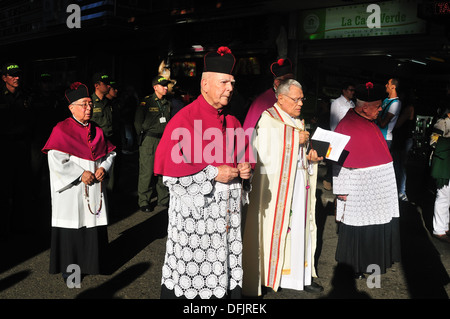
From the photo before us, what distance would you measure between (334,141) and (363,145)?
38 centimetres

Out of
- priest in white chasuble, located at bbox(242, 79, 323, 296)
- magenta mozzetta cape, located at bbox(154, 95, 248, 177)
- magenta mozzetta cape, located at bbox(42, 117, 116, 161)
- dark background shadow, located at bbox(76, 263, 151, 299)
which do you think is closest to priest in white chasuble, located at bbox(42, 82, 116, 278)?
magenta mozzetta cape, located at bbox(42, 117, 116, 161)

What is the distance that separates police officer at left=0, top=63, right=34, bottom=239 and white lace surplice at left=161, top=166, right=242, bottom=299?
11.9ft

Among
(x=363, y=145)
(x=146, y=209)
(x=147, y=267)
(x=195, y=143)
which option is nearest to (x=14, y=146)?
(x=146, y=209)

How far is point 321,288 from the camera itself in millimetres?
4160

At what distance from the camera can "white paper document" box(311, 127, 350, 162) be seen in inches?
157

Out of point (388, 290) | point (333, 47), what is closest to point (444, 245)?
point (388, 290)

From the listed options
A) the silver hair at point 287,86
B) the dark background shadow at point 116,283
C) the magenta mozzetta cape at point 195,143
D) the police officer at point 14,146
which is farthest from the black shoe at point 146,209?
the magenta mozzetta cape at point 195,143

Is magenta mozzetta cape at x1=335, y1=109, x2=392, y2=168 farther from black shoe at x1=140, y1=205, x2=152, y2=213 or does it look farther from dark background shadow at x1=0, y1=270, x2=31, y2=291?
black shoe at x1=140, y1=205, x2=152, y2=213

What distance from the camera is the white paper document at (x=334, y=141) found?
3.98m

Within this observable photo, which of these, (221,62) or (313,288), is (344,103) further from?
(221,62)

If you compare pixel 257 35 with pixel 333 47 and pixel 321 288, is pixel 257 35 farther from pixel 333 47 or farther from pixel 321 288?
pixel 321 288

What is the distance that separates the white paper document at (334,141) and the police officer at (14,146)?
4046 millimetres
